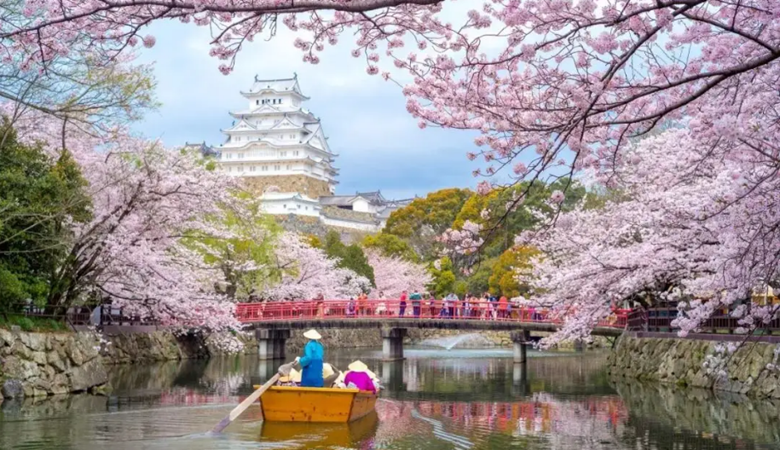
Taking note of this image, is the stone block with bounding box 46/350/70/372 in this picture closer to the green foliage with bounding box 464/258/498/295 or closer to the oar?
the oar

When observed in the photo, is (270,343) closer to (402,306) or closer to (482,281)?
(402,306)

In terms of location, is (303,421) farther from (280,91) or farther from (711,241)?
(280,91)

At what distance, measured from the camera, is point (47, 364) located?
16.0 m

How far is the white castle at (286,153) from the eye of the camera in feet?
238

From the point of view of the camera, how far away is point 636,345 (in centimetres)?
2412

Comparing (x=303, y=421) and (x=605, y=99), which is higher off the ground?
(x=605, y=99)

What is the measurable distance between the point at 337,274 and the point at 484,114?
33.9 metres

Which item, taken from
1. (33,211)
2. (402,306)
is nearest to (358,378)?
(33,211)

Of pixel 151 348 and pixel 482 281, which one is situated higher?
pixel 482 281

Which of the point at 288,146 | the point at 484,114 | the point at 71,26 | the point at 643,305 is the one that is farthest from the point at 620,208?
the point at 288,146

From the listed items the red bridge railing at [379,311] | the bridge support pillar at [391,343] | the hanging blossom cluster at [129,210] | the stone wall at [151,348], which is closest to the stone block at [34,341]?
the hanging blossom cluster at [129,210]

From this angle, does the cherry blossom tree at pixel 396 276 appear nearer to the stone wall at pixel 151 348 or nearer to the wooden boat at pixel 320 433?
the stone wall at pixel 151 348

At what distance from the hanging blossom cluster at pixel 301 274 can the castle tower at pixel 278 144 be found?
105 ft

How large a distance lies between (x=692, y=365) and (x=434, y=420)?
875 cm
